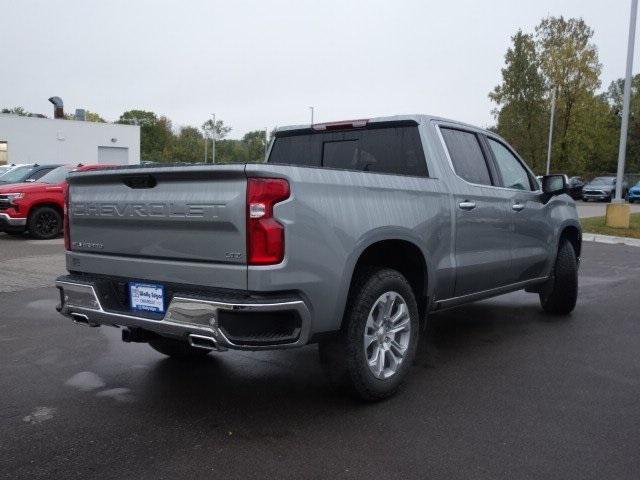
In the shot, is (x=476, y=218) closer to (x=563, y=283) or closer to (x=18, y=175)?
(x=563, y=283)

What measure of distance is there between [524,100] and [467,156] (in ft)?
121

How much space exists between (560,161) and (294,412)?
40.5m

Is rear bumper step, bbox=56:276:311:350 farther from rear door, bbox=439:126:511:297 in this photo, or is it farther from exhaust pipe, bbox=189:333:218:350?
rear door, bbox=439:126:511:297

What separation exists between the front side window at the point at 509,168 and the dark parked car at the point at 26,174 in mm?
11666

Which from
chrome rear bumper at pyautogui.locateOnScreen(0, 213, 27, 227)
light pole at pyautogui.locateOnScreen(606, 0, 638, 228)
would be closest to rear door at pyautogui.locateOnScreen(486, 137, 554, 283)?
chrome rear bumper at pyautogui.locateOnScreen(0, 213, 27, 227)

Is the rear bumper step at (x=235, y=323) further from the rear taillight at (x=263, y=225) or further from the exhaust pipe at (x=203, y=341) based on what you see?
the rear taillight at (x=263, y=225)

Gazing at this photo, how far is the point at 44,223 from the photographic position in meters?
13.4

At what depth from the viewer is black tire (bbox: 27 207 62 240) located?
43.4 feet

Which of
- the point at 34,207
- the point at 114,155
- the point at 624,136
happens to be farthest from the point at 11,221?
the point at 114,155

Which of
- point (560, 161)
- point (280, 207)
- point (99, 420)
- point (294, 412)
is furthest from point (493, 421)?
point (560, 161)

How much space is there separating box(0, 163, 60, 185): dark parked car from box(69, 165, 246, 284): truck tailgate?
1123 cm

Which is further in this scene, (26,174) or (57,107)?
(57,107)

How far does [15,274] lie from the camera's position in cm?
890

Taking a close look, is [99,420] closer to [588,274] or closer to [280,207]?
[280,207]
